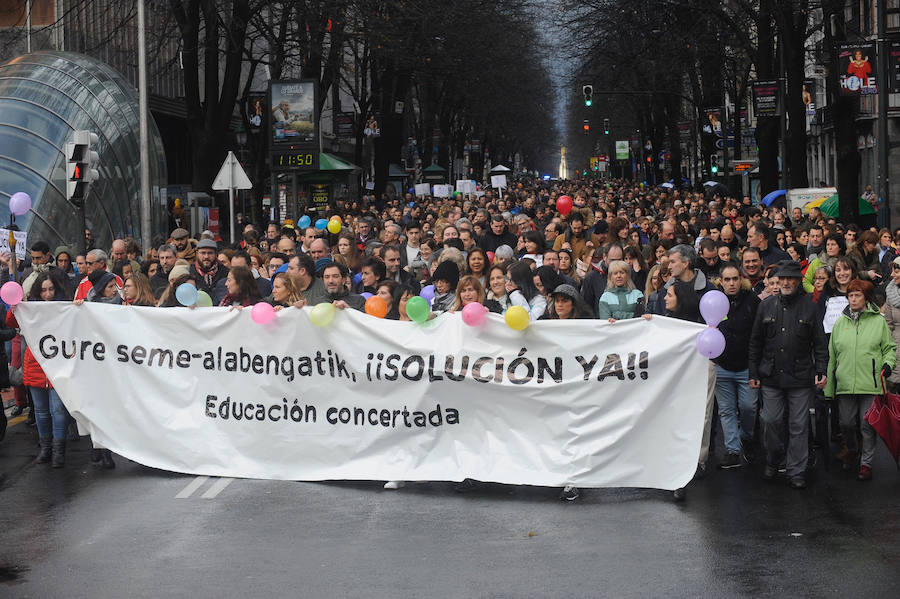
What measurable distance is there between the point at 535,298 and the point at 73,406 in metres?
3.70

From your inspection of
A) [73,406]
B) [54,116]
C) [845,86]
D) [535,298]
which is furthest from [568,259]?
[54,116]

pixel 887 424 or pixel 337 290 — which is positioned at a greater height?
pixel 337 290

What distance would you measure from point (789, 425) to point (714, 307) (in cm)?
110

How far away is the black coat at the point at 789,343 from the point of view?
411 inches

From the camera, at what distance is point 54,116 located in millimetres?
30406

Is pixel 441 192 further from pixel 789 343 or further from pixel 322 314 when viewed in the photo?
pixel 789 343

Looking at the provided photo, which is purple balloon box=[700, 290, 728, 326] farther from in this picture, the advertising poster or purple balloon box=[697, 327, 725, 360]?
the advertising poster

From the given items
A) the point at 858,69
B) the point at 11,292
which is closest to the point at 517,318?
the point at 11,292

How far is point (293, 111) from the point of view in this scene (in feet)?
95.3

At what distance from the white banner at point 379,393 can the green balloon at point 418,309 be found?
0.48 ft

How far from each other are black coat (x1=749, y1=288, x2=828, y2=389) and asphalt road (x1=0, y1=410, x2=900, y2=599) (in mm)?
788

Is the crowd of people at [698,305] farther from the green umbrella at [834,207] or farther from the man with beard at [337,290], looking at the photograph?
the green umbrella at [834,207]

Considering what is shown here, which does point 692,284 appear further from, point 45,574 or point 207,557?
point 45,574

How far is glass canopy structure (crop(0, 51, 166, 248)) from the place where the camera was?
28297 mm
